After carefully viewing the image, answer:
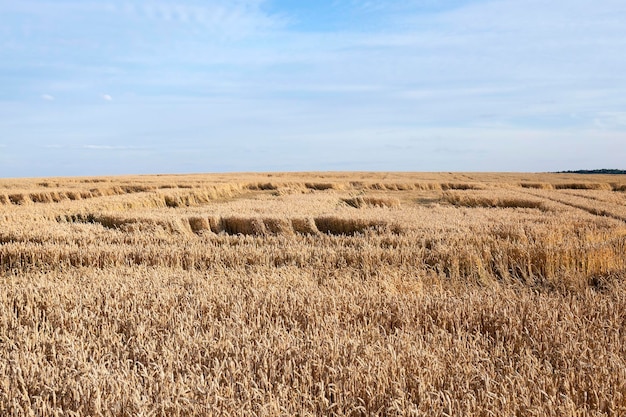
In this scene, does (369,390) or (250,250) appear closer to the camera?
(369,390)

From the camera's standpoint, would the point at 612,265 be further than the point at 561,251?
No

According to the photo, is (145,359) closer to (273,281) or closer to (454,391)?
(454,391)

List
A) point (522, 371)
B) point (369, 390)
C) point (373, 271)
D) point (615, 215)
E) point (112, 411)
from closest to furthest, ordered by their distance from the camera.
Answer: point (112, 411) → point (369, 390) → point (522, 371) → point (373, 271) → point (615, 215)

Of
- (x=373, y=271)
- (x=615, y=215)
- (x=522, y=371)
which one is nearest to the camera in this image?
(x=522, y=371)

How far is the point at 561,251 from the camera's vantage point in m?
9.98

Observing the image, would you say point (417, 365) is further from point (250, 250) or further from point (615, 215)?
point (615, 215)

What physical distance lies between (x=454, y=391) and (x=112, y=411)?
95.8 inches

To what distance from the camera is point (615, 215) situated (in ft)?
58.1

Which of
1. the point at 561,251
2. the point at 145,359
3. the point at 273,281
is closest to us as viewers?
the point at 145,359

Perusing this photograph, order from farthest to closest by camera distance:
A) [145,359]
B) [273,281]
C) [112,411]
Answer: [273,281] → [145,359] → [112,411]

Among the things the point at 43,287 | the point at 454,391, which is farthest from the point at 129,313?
the point at 454,391

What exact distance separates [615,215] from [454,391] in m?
17.2

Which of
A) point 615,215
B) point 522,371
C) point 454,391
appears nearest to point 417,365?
point 454,391

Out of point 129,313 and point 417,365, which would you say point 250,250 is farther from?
Result: point 417,365
